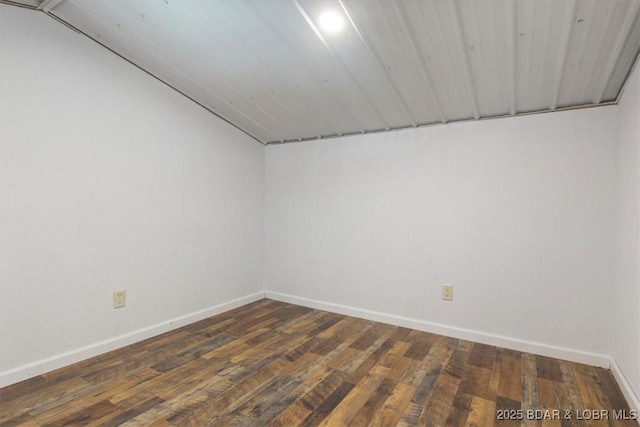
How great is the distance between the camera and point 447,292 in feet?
8.25

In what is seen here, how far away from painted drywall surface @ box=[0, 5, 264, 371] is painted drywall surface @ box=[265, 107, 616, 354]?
1.03 m

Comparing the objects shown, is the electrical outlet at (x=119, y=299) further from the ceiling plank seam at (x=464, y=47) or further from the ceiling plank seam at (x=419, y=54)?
the ceiling plank seam at (x=464, y=47)

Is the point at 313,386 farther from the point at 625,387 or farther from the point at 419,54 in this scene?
the point at 419,54

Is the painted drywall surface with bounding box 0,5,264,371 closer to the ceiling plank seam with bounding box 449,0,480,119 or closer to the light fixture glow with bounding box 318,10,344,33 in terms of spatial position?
the light fixture glow with bounding box 318,10,344,33

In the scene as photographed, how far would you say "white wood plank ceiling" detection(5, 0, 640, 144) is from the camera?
1.45 metres

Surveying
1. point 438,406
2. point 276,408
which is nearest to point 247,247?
point 276,408

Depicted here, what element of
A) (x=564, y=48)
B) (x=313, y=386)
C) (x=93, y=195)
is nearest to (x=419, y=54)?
(x=564, y=48)

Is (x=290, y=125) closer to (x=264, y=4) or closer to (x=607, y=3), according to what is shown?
(x=264, y=4)

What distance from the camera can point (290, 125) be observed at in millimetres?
2984

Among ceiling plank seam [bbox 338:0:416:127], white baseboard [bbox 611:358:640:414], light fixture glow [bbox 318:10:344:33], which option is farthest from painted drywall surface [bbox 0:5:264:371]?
white baseboard [bbox 611:358:640:414]

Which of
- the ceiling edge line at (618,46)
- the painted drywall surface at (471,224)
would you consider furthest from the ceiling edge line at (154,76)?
the ceiling edge line at (618,46)

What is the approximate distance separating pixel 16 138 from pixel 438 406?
8.88ft

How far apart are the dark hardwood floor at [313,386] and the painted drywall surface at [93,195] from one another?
0.30 m

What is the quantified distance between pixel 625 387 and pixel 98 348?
314 centimetres
